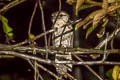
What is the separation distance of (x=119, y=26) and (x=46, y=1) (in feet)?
2.24

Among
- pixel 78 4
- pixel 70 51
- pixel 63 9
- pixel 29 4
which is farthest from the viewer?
pixel 29 4

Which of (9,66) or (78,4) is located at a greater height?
(78,4)

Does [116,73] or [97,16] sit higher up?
[97,16]

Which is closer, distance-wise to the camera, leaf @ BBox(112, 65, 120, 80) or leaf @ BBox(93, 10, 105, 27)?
leaf @ BBox(93, 10, 105, 27)

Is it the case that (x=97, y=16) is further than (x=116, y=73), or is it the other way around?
(x=116, y=73)

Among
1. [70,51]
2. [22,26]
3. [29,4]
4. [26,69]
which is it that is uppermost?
[29,4]

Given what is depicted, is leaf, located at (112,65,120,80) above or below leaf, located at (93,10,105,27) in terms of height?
below

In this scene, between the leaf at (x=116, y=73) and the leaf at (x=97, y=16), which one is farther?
the leaf at (x=116, y=73)

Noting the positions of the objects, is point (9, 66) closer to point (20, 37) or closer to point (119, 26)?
point (20, 37)

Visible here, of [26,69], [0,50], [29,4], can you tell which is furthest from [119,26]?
[26,69]

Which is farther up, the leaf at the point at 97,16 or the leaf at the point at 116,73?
the leaf at the point at 97,16

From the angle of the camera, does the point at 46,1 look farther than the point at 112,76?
Yes

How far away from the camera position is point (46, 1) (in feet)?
6.09

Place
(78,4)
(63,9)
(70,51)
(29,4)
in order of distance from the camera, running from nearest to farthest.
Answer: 1. (78,4)
2. (70,51)
3. (63,9)
4. (29,4)
